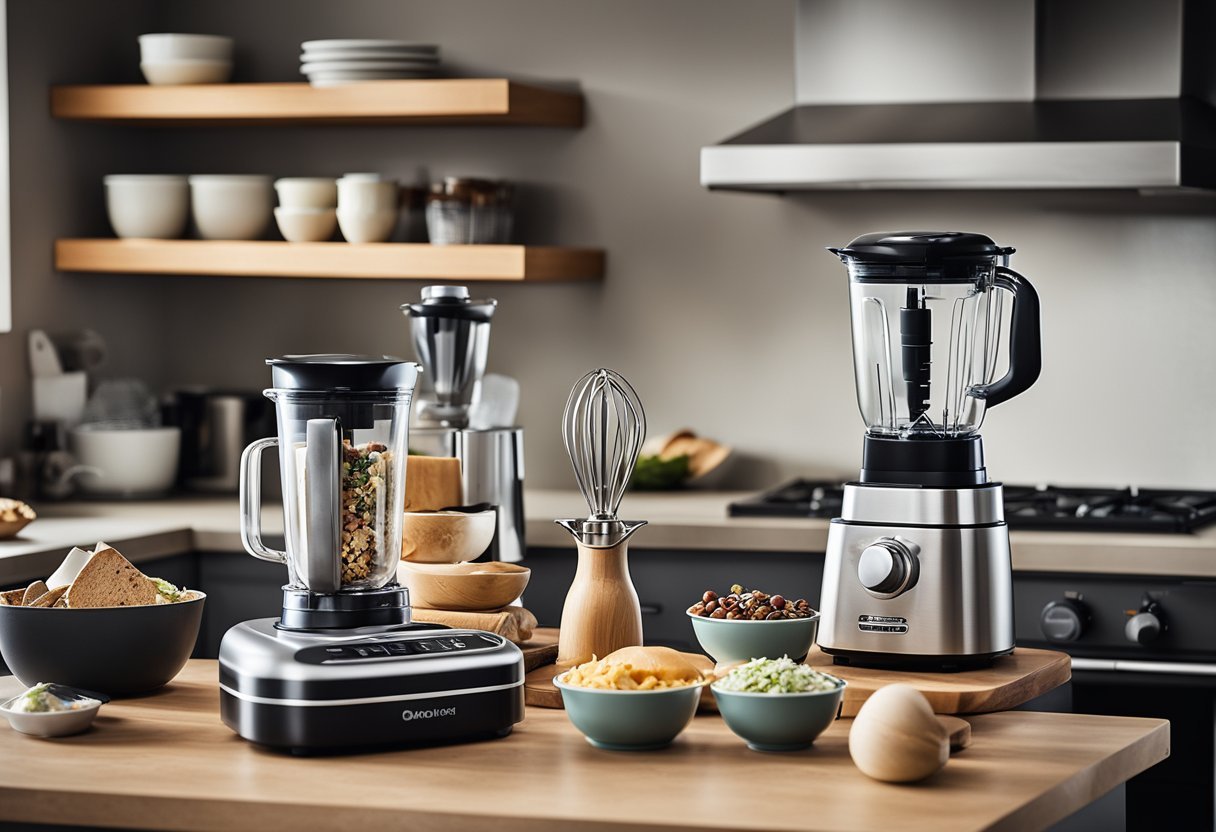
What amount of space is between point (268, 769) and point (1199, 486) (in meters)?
2.50

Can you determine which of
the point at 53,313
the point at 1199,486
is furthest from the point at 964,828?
the point at 53,313

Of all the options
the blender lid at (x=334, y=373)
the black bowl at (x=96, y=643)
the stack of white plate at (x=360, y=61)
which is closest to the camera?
the blender lid at (x=334, y=373)

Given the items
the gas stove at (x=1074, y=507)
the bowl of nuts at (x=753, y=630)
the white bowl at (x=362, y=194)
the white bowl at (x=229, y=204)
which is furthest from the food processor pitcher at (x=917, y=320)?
the white bowl at (x=229, y=204)

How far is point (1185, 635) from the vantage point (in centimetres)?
282

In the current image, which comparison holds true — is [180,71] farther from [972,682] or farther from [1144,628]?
[972,682]

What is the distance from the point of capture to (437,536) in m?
1.99

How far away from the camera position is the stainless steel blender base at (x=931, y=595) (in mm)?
1847

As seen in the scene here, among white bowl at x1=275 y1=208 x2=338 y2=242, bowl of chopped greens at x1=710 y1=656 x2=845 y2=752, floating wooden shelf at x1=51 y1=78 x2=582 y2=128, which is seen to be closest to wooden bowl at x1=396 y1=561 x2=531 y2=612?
bowl of chopped greens at x1=710 y1=656 x2=845 y2=752

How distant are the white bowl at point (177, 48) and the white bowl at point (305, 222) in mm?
412

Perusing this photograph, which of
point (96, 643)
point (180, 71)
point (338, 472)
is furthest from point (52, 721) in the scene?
point (180, 71)

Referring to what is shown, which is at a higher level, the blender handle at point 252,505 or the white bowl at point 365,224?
the white bowl at point 365,224

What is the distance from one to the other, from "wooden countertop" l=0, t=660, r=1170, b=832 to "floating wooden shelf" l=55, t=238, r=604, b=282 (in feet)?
6.11

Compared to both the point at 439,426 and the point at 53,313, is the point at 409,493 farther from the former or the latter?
the point at 53,313

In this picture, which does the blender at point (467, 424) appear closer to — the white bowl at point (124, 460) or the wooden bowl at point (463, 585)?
the wooden bowl at point (463, 585)
